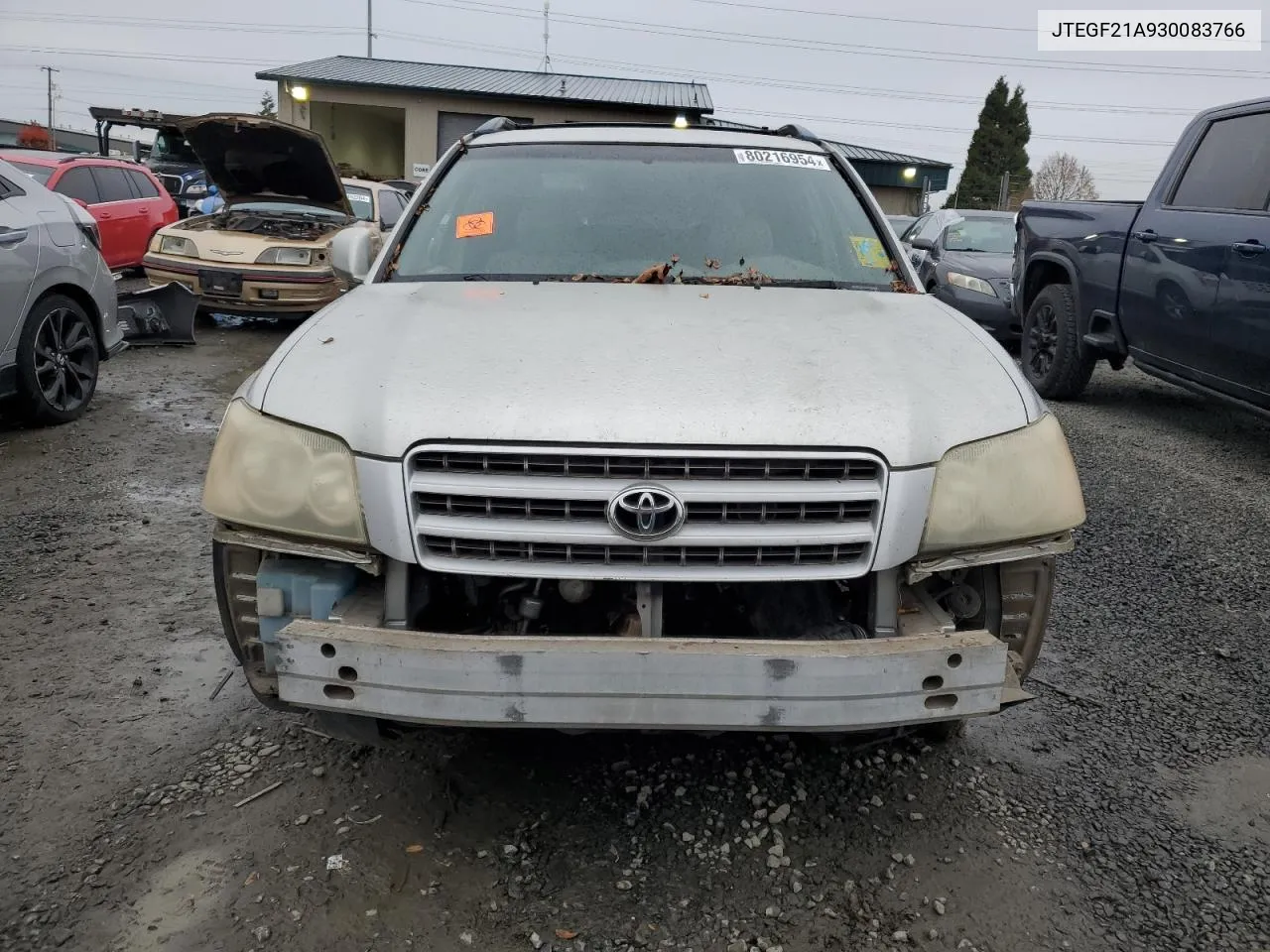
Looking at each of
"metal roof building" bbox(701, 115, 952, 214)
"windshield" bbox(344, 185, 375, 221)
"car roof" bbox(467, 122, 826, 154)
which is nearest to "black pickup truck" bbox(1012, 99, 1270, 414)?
"car roof" bbox(467, 122, 826, 154)

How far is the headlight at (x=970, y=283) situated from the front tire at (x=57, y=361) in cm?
762

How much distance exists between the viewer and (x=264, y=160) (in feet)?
31.7

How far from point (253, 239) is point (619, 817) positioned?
8.45 meters

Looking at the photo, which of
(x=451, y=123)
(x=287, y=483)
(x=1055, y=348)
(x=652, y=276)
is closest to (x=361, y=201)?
(x=1055, y=348)

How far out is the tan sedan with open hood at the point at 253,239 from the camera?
9.22 metres

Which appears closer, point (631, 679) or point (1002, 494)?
point (631, 679)

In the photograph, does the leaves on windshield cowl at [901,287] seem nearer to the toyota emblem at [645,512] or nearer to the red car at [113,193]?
the toyota emblem at [645,512]

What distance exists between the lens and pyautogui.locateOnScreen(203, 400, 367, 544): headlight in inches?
86.7

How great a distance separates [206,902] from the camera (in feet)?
7.28

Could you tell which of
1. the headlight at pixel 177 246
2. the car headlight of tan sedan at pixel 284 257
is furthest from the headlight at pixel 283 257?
the headlight at pixel 177 246

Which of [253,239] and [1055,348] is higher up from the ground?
[253,239]

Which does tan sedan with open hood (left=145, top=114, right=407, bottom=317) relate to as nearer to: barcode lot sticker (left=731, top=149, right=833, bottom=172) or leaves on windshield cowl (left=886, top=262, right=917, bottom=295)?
barcode lot sticker (left=731, top=149, right=833, bottom=172)

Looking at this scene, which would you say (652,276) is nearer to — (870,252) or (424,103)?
(870,252)

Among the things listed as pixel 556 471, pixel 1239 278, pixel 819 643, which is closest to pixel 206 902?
pixel 556 471
